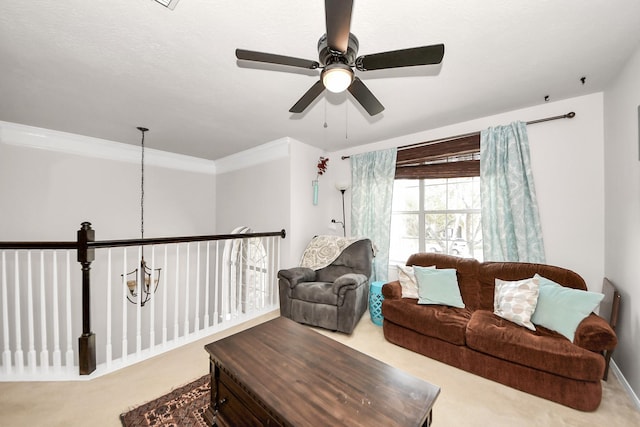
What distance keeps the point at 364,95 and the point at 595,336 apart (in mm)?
2218

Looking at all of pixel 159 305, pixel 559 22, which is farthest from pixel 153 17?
pixel 159 305

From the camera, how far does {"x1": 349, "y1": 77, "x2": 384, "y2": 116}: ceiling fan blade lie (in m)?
1.56

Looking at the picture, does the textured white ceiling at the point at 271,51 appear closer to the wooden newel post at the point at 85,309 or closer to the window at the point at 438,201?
the window at the point at 438,201

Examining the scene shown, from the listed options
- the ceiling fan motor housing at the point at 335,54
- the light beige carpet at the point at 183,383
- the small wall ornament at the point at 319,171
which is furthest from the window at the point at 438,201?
the ceiling fan motor housing at the point at 335,54

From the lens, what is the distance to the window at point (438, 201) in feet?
9.87

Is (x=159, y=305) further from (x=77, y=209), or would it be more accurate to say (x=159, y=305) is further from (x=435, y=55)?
(x=435, y=55)

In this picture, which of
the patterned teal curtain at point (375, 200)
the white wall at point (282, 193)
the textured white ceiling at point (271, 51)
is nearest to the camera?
the textured white ceiling at point (271, 51)

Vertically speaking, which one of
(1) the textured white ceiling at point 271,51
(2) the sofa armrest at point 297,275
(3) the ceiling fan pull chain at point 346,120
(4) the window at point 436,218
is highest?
(1) the textured white ceiling at point 271,51

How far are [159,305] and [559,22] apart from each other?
550 cm

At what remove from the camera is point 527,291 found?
2.10 metres

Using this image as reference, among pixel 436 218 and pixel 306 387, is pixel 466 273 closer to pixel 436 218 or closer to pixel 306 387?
pixel 436 218

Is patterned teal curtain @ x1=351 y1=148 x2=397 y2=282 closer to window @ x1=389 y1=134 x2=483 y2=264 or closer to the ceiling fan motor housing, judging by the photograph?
window @ x1=389 y1=134 x2=483 y2=264

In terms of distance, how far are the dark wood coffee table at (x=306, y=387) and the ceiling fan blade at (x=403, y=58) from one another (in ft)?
5.40

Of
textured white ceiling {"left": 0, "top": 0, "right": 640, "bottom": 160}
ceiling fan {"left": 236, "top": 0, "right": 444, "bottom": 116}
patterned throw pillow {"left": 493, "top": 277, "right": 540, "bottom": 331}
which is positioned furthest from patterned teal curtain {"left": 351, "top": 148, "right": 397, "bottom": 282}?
ceiling fan {"left": 236, "top": 0, "right": 444, "bottom": 116}
